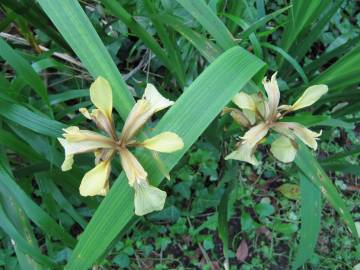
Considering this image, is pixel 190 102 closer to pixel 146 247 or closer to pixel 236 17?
pixel 236 17

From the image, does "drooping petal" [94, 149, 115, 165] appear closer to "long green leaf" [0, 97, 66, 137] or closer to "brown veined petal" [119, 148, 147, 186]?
"brown veined petal" [119, 148, 147, 186]

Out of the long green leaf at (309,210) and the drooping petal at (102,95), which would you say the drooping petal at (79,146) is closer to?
the drooping petal at (102,95)

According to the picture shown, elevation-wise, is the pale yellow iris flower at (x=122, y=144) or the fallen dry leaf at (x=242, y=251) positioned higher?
the pale yellow iris flower at (x=122, y=144)

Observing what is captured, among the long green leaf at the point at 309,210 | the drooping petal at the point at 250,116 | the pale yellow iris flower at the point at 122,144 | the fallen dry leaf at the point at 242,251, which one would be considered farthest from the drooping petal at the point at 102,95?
the fallen dry leaf at the point at 242,251

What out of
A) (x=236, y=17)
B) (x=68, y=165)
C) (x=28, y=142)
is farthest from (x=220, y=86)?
(x=28, y=142)

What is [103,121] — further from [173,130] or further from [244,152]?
[244,152]

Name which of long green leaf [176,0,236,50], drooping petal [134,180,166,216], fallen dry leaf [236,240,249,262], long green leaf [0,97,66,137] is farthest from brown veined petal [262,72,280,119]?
fallen dry leaf [236,240,249,262]
